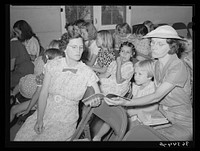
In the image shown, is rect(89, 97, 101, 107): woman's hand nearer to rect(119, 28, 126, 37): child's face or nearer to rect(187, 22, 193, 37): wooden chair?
rect(119, 28, 126, 37): child's face

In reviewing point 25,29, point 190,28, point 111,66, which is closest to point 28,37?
point 25,29

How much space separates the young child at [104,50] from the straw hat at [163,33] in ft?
0.75

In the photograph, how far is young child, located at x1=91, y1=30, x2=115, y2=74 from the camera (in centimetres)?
167

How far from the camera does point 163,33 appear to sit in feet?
5.32

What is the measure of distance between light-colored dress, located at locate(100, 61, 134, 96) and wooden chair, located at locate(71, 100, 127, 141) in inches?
4.2

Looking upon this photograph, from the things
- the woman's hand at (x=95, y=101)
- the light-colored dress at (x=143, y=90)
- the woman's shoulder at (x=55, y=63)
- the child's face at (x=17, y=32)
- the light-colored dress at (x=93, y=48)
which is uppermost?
the child's face at (x=17, y=32)

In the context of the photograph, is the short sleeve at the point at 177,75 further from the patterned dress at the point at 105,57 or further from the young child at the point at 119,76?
the patterned dress at the point at 105,57

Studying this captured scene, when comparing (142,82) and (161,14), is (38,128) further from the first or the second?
(161,14)

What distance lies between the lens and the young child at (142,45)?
1663 millimetres

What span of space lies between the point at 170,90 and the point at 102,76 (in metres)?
0.42

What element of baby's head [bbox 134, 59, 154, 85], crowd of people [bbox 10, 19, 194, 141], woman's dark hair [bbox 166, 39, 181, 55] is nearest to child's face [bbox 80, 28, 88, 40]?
crowd of people [bbox 10, 19, 194, 141]

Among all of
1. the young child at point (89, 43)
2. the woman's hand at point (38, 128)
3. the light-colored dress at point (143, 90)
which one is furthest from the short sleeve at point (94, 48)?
the woman's hand at point (38, 128)

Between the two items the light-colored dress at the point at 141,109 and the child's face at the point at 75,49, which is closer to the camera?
the child's face at the point at 75,49
